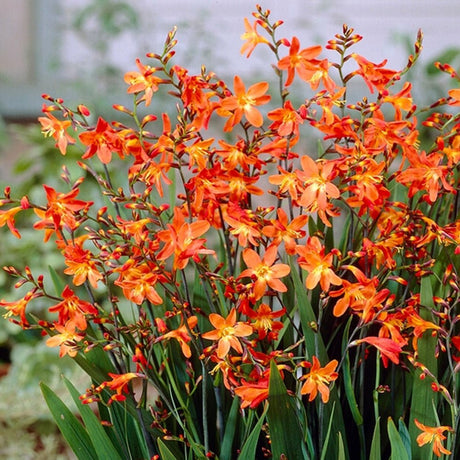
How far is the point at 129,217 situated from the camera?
0.65m

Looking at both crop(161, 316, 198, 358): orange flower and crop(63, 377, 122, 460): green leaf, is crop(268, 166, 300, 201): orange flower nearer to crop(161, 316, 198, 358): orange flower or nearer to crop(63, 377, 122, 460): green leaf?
crop(161, 316, 198, 358): orange flower

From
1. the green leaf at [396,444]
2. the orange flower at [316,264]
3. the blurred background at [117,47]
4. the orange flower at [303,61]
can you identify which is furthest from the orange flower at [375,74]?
the blurred background at [117,47]

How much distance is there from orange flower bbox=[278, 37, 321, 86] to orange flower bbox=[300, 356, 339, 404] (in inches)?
7.7

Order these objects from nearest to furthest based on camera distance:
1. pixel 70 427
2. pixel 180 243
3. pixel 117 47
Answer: pixel 180 243 → pixel 70 427 → pixel 117 47

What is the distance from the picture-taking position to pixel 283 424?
1.68 ft

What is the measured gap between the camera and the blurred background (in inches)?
86.6

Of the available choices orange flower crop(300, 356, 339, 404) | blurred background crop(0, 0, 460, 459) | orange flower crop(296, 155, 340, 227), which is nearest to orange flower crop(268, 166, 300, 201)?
orange flower crop(296, 155, 340, 227)

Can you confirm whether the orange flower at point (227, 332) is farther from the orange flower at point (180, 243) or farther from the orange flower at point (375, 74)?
the orange flower at point (375, 74)

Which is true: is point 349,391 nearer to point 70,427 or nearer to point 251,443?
point 251,443

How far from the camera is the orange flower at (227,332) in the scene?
1.57 ft

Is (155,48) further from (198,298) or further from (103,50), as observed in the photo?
(198,298)

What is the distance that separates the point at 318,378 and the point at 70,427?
21cm

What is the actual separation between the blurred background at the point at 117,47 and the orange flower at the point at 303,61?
63.5 inches

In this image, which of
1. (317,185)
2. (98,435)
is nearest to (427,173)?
(317,185)
